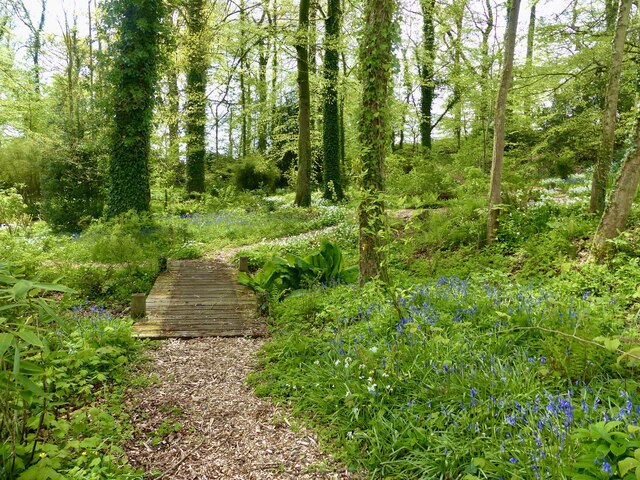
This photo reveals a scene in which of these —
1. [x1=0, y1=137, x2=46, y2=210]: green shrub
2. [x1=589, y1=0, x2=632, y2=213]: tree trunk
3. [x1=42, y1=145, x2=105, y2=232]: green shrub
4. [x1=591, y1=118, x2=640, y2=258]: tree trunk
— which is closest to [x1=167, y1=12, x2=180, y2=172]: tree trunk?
[x1=42, y1=145, x2=105, y2=232]: green shrub

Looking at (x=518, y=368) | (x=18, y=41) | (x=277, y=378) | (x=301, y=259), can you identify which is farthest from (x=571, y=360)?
(x=18, y=41)

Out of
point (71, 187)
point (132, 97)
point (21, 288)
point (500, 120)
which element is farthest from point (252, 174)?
point (21, 288)

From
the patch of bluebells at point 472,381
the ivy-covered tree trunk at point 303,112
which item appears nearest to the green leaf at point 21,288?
the patch of bluebells at point 472,381

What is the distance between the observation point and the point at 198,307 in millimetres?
6375

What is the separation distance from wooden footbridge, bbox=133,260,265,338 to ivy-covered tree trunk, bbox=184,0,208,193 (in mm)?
9073

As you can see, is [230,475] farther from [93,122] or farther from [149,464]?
[93,122]

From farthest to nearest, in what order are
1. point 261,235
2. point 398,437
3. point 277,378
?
point 261,235
point 277,378
point 398,437

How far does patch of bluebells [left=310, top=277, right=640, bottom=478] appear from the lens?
7.67 ft

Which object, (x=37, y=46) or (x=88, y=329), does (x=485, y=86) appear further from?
(x=37, y=46)

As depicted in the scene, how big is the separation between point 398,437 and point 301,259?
13.2 feet

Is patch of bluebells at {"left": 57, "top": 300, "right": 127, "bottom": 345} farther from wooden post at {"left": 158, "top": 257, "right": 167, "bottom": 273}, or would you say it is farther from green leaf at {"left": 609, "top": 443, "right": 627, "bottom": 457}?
green leaf at {"left": 609, "top": 443, "right": 627, "bottom": 457}

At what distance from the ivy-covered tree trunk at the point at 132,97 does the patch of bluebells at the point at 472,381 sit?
31.2 feet

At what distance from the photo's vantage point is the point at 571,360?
9.62 ft

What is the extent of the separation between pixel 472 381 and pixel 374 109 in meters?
3.82
